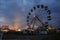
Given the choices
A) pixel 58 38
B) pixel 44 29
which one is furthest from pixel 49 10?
pixel 58 38

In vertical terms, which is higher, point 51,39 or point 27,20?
point 27,20

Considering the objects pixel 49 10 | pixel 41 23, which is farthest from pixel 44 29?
pixel 49 10

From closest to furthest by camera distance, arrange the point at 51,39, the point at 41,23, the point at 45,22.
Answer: the point at 51,39
the point at 45,22
the point at 41,23

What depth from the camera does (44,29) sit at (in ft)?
160

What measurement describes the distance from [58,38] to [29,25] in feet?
67.2

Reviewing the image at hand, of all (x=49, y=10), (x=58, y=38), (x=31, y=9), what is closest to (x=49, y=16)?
(x=49, y=10)

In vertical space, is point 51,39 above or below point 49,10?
below

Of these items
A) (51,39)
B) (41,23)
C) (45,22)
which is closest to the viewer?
(51,39)

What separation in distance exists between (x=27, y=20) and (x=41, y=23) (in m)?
4.09

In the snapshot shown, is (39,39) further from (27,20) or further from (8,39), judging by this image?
(27,20)

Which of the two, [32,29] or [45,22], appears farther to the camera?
[32,29]

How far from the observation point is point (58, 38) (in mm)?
31453

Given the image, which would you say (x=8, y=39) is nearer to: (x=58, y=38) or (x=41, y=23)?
(x=58, y=38)

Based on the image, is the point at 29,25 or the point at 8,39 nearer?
the point at 8,39
